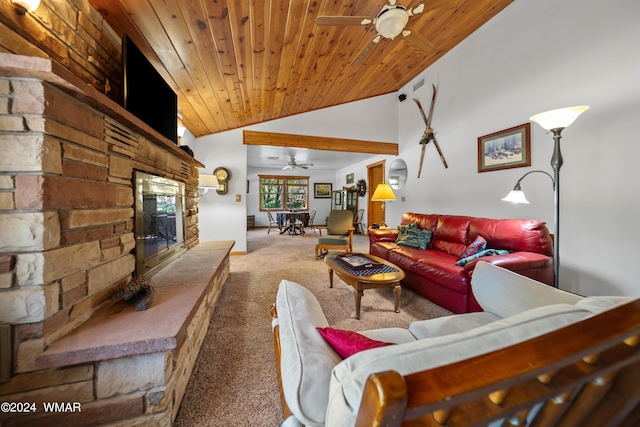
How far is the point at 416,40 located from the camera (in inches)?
86.7

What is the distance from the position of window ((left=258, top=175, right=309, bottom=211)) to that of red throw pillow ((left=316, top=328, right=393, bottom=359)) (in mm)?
8197

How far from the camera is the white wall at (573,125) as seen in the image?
201cm

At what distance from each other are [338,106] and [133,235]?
4.51 metres

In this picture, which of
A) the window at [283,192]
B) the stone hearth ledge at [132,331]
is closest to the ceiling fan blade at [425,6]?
the stone hearth ledge at [132,331]

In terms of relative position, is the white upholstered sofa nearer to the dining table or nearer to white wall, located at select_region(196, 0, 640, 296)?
white wall, located at select_region(196, 0, 640, 296)

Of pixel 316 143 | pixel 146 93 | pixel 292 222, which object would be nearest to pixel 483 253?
pixel 146 93

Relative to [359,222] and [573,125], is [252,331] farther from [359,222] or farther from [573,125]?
[359,222]

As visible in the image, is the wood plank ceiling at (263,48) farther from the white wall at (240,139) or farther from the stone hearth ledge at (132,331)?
the stone hearth ledge at (132,331)

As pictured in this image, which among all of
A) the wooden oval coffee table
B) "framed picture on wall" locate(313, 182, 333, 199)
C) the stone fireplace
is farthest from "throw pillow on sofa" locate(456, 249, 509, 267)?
"framed picture on wall" locate(313, 182, 333, 199)

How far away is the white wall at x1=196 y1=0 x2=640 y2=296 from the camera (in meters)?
2.01

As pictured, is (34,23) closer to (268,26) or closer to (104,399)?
(268,26)

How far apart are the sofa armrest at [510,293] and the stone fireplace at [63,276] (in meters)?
1.72

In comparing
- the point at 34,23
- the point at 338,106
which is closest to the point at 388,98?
the point at 338,106

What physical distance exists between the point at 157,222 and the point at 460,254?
10.7 ft
